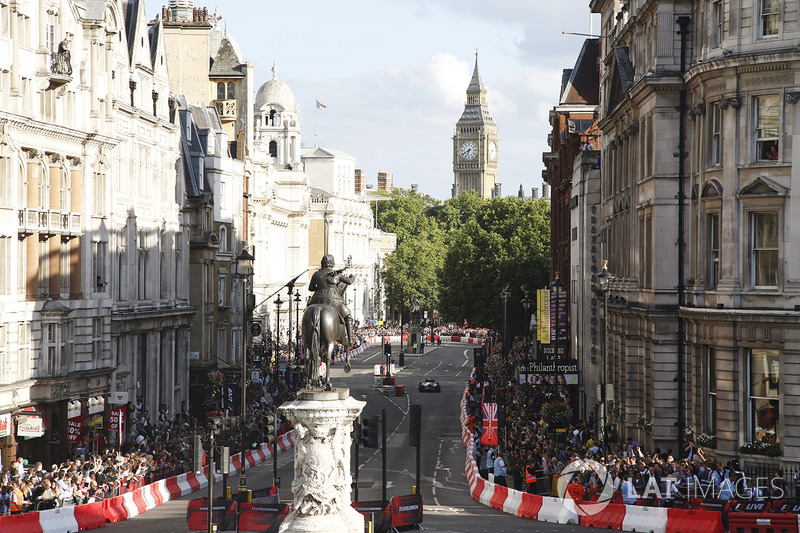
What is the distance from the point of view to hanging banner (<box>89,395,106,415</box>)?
43375 mm

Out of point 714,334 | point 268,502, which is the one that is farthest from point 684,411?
point 268,502

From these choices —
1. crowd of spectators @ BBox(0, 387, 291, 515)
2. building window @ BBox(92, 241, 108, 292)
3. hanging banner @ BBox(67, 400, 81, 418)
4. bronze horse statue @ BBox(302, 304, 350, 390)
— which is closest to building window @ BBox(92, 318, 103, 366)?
building window @ BBox(92, 241, 108, 292)

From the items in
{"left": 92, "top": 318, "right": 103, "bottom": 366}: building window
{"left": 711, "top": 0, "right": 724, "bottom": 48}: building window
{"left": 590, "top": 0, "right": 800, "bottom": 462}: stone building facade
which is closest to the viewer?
{"left": 590, "top": 0, "right": 800, "bottom": 462}: stone building facade

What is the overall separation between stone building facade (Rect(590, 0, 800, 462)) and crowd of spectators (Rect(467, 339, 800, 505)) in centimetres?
116

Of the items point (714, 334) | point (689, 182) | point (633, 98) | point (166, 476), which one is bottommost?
point (166, 476)

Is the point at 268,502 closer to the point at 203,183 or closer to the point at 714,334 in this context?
the point at 714,334

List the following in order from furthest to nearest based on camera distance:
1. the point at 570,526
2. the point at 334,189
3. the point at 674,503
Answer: the point at 334,189
the point at 570,526
the point at 674,503

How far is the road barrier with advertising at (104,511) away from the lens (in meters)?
28.5

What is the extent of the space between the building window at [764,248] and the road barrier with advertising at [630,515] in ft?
19.4

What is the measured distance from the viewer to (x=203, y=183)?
66.9m

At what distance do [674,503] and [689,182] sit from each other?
32.6ft

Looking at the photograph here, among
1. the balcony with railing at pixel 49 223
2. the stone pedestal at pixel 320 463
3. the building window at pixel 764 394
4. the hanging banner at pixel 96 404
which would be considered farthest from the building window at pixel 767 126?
the hanging banner at pixel 96 404

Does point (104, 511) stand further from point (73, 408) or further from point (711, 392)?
point (711, 392)

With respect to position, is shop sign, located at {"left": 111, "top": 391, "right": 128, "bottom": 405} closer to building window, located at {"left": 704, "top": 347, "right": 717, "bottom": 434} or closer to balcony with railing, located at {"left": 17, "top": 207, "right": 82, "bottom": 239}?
balcony with railing, located at {"left": 17, "top": 207, "right": 82, "bottom": 239}
